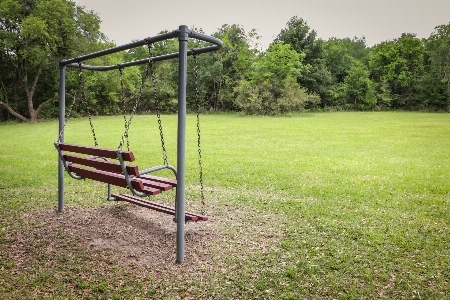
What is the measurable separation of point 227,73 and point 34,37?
23.8 metres

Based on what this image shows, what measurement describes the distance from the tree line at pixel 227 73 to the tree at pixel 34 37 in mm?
93

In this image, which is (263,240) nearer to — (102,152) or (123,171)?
(123,171)

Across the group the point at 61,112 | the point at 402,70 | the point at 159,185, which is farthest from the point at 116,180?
the point at 402,70

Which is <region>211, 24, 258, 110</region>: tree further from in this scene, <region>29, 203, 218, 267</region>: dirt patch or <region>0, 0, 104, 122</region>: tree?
<region>29, 203, 218, 267</region>: dirt patch

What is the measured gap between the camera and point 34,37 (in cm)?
2816

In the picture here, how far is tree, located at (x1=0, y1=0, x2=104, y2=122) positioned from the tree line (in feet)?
0.30

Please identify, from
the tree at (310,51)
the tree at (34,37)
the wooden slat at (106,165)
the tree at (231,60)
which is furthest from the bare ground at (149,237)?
the tree at (310,51)

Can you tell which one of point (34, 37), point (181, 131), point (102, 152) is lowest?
point (102, 152)

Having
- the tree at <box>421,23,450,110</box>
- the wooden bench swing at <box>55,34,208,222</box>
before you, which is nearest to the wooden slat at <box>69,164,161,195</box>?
the wooden bench swing at <box>55,34,208,222</box>

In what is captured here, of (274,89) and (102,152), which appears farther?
(274,89)

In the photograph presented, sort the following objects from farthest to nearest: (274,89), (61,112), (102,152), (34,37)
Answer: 1. (274,89)
2. (34,37)
3. (61,112)
4. (102,152)

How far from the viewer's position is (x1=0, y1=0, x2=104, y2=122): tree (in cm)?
2858

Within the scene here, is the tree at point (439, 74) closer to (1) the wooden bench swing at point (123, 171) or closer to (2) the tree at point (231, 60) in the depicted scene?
(2) the tree at point (231, 60)

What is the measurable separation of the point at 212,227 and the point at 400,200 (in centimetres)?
402
